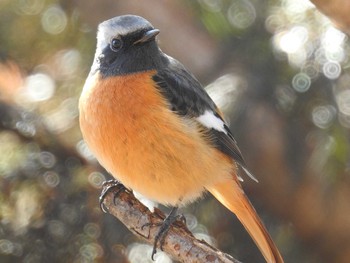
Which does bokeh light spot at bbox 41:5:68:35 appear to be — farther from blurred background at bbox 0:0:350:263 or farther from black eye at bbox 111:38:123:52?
black eye at bbox 111:38:123:52

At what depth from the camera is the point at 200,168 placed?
3.04 m

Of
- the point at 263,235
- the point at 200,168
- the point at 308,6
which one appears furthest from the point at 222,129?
the point at 308,6

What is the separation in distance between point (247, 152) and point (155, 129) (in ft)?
1.93

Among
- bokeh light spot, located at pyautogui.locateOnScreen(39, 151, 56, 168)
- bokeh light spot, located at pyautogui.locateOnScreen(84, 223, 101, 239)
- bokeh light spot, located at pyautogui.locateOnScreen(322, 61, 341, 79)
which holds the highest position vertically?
bokeh light spot, located at pyautogui.locateOnScreen(322, 61, 341, 79)

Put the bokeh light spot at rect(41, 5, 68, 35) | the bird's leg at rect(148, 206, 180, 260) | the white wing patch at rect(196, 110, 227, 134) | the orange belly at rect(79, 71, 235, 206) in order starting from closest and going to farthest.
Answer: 1. the bird's leg at rect(148, 206, 180, 260)
2. the orange belly at rect(79, 71, 235, 206)
3. the white wing patch at rect(196, 110, 227, 134)
4. the bokeh light spot at rect(41, 5, 68, 35)

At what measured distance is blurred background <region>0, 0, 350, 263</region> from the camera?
3227 millimetres

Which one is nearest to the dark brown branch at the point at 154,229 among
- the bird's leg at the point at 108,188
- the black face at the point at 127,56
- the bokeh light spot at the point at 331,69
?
the bird's leg at the point at 108,188

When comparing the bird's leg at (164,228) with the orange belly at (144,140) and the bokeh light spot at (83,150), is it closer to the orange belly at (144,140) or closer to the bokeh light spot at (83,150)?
A: the orange belly at (144,140)

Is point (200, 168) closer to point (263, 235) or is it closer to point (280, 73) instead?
point (263, 235)

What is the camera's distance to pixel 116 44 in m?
3.11

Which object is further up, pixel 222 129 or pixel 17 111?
pixel 222 129

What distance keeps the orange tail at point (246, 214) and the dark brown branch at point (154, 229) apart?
35 centimetres

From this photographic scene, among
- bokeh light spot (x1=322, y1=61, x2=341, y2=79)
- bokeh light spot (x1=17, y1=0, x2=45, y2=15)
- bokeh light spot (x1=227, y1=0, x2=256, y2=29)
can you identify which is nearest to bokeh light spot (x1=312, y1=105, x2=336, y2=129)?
bokeh light spot (x1=322, y1=61, x2=341, y2=79)

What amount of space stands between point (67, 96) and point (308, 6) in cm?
109
